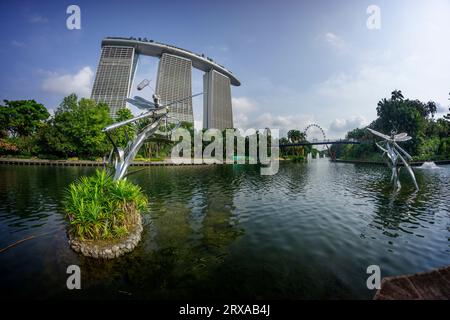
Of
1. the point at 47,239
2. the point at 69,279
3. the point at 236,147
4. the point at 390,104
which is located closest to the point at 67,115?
the point at 236,147

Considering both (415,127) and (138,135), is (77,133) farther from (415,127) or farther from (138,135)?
(415,127)

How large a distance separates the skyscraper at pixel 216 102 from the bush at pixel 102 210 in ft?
538

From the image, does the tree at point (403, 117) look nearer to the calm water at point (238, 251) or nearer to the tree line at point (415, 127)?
the tree line at point (415, 127)

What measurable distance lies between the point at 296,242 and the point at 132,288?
289 inches

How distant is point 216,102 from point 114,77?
259 feet

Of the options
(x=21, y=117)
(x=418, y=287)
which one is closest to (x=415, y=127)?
(x=418, y=287)

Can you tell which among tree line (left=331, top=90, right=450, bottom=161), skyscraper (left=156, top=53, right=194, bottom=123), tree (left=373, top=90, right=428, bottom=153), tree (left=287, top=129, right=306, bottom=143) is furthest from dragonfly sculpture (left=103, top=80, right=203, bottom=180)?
skyscraper (left=156, top=53, right=194, bottom=123)

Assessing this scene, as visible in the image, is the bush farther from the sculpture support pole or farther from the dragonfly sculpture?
the dragonfly sculpture

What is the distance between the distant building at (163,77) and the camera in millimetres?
134625

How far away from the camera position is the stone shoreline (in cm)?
804

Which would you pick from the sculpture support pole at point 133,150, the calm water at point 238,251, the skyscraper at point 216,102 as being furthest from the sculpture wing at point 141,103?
the skyscraper at point 216,102

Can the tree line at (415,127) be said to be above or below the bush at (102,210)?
above

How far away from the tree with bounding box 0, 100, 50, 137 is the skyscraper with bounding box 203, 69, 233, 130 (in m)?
118
